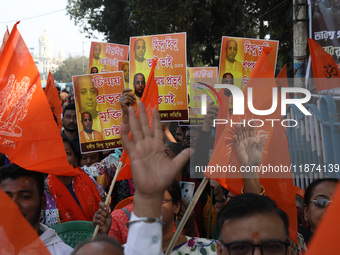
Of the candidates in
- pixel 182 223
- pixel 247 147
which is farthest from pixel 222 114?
pixel 182 223

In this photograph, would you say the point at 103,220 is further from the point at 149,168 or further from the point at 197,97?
the point at 197,97

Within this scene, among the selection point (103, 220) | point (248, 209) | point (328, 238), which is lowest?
point (103, 220)

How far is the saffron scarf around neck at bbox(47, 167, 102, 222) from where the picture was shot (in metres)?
3.84

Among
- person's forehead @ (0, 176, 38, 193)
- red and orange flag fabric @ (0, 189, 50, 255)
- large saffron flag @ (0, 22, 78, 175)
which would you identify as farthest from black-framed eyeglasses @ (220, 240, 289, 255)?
large saffron flag @ (0, 22, 78, 175)

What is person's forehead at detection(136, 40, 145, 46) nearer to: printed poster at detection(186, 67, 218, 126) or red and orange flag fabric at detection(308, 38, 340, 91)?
printed poster at detection(186, 67, 218, 126)

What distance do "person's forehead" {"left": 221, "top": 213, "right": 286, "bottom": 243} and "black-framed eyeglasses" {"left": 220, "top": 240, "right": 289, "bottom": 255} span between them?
0.03m

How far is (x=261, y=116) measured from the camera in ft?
10.5

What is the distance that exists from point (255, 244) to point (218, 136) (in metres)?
1.32

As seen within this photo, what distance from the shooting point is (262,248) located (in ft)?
6.71

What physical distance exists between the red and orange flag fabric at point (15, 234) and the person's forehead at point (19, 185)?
516 mm

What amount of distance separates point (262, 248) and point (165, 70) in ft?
12.0

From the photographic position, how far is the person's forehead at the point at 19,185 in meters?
2.89

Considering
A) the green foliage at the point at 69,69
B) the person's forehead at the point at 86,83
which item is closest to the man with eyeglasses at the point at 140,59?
the person's forehead at the point at 86,83

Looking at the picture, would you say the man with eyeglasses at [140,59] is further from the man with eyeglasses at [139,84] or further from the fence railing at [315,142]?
the fence railing at [315,142]
